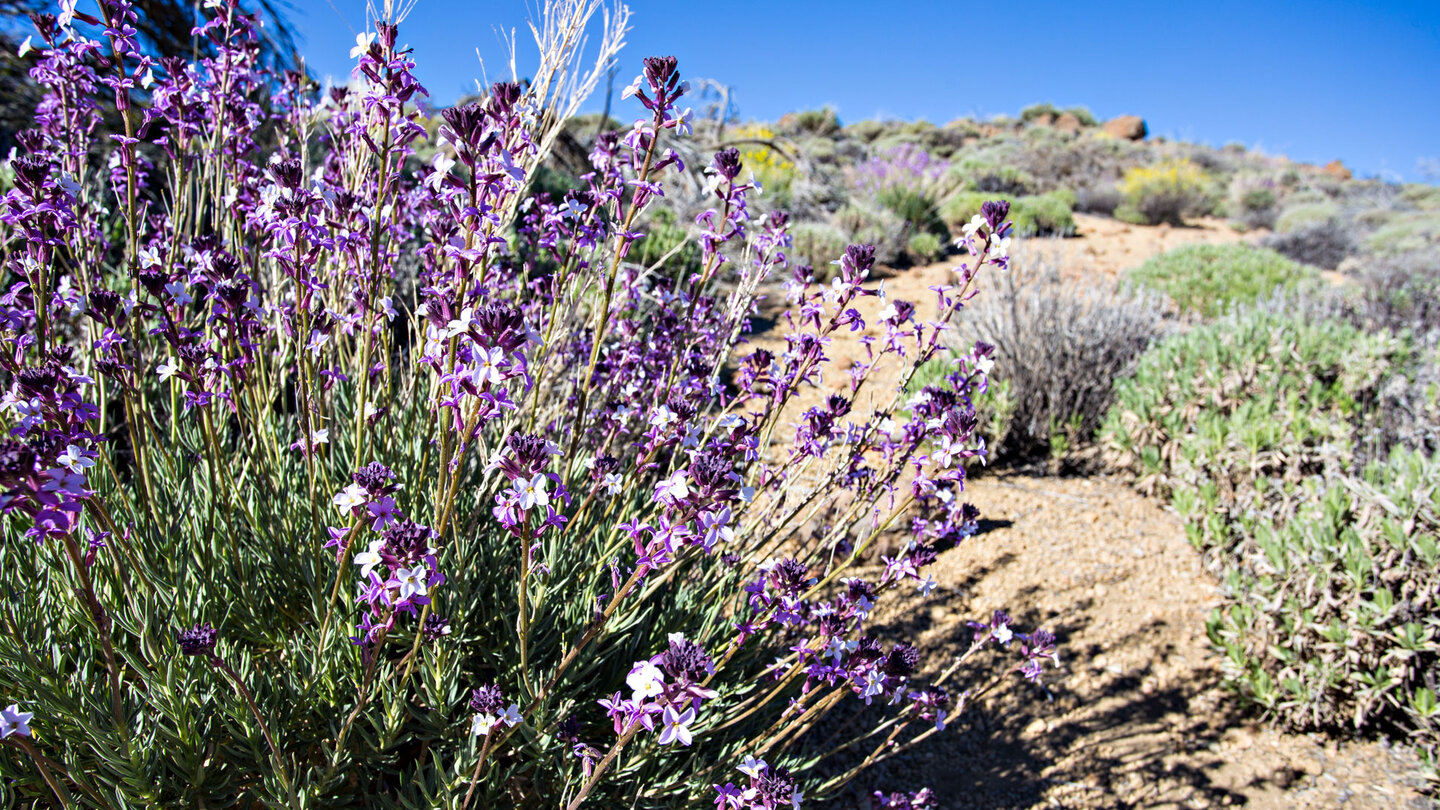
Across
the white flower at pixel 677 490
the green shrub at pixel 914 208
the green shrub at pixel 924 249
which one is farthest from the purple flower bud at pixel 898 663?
the green shrub at pixel 914 208

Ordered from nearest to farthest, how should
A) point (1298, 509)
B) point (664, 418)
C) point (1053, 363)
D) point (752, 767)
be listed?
1. point (752, 767)
2. point (664, 418)
3. point (1298, 509)
4. point (1053, 363)

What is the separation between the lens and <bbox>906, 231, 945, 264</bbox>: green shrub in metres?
12.8

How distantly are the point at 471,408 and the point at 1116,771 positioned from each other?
11.1 ft

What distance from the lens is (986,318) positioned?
6.83 meters

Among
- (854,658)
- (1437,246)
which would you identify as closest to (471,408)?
(854,658)

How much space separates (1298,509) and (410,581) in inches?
194

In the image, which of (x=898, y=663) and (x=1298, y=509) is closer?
(x=898, y=663)

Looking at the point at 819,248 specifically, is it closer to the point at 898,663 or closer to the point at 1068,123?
the point at 898,663

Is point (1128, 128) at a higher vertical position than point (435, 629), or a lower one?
higher

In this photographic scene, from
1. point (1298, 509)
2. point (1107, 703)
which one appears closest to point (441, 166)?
point (1107, 703)

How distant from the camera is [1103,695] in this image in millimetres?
3875

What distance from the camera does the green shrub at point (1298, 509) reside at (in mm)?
3404

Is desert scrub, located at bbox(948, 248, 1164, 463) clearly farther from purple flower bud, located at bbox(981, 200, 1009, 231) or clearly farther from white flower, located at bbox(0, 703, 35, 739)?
white flower, located at bbox(0, 703, 35, 739)

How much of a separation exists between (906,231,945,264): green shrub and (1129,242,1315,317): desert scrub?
120 inches
